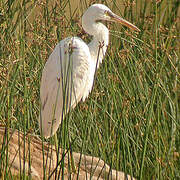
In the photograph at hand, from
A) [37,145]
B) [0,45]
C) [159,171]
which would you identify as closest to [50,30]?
[0,45]

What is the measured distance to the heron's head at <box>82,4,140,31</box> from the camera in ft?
10.7

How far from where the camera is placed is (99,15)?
3.29 metres

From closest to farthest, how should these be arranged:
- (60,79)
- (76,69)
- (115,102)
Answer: (115,102), (60,79), (76,69)

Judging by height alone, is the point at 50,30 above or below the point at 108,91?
above

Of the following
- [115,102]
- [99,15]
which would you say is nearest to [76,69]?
[99,15]

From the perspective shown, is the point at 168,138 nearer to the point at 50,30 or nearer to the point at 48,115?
the point at 48,115

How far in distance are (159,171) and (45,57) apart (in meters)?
1.48

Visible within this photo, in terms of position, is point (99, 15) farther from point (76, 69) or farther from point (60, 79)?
point (60, 79)

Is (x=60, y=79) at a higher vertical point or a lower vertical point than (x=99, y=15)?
lower

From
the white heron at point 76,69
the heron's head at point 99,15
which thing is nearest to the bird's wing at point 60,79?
the white heron at point 76,69

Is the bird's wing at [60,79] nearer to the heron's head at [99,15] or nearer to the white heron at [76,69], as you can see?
the white heron at [76,69]

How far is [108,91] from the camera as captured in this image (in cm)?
299

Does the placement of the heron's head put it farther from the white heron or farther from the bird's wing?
the bird's wing

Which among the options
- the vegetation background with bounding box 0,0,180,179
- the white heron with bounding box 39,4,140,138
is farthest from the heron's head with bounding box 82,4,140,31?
the vegetation background with bounding box 0,0,180,179
